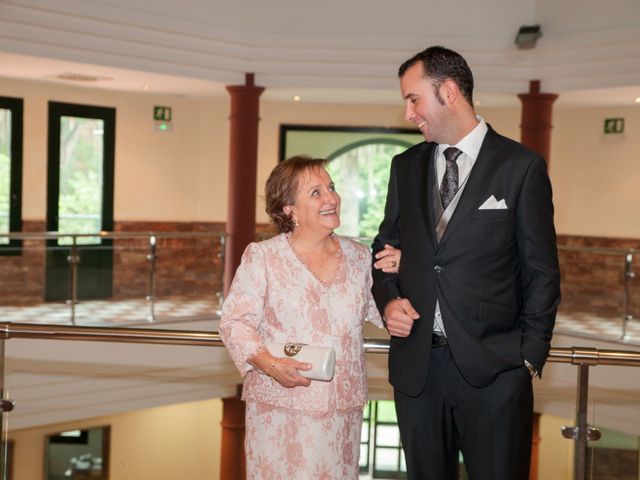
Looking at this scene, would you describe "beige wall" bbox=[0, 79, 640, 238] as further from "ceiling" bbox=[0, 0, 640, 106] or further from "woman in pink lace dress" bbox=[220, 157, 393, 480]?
"woman in pink lace dress" bbox=[220, 157, 393, 480]

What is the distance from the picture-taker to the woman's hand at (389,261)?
8.87 ft

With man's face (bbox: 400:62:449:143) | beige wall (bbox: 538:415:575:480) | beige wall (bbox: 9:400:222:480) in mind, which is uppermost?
man's face (bbox: 400:62:449:143)

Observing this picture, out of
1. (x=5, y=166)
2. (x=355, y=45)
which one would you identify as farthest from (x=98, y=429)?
(x=5, y=166)

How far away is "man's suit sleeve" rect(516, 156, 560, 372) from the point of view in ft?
8.14

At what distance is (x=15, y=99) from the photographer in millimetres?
11062

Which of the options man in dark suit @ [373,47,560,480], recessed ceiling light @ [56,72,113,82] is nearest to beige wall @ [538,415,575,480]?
man in dark suit @ [373,47,560,480]

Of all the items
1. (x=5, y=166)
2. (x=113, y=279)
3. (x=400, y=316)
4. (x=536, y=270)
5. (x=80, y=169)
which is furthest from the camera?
(x=80, y=169)

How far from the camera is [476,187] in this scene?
2.57 metres

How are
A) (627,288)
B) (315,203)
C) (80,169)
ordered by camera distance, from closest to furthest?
(315,203), (627,288), (80,169)

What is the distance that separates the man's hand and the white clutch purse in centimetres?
19

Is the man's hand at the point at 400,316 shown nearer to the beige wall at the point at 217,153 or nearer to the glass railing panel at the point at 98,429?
the glass railing panel at the point at 98,429

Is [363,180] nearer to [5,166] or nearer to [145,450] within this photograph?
[5,166]

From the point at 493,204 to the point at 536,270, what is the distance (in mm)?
224

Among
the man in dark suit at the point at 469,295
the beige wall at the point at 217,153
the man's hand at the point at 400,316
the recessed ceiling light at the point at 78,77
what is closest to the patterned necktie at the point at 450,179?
the man in dark suit at the point at 469,295
